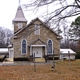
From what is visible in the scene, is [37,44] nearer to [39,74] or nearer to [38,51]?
[38,51]

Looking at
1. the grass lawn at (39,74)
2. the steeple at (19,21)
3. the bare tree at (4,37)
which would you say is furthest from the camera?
the bare tree at (4,37)

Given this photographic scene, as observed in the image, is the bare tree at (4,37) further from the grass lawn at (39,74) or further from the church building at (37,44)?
the grass lawn at (39,74)

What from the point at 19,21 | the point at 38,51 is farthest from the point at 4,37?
the point at 38,51

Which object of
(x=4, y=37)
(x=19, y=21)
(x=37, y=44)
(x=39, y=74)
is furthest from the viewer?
(x=4, y=37)

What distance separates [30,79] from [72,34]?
51.5 meters

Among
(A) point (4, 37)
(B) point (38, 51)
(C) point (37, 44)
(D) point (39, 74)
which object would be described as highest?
(A) point (4, 37)

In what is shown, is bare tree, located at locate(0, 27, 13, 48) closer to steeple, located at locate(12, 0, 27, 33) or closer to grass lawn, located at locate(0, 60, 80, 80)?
steeple, located at locate(12, 0, 27, 33)

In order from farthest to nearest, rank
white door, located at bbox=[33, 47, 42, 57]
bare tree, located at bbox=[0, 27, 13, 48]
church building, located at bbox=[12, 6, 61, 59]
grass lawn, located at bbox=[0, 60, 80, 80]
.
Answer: bare tree, located at bbox=[0, 27, 13, 48] → white door, located at bbox=[33, 47, 42, 57] → church building, located at bbox=[12, 6, 61, 59] → grass lawn, located at bbox=[0, 60, 80, 80]

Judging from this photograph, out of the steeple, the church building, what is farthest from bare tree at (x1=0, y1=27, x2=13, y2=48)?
the church building

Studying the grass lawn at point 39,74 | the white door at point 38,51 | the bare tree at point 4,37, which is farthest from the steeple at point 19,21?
the bare tree at point 4,37

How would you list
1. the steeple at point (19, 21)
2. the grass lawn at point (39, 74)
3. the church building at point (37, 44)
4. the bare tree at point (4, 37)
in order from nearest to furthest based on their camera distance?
the grass lawn at point (39, 74), the church building at point (37, 44), the steeple at point (19, 21), the bare tree at point (4, 37)

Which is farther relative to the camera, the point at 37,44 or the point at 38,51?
the point at 38,51

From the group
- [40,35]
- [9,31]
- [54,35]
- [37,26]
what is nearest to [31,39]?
[40,35]

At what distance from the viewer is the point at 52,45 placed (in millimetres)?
38156
